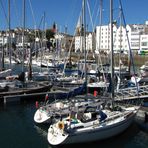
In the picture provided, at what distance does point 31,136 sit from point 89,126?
14.6 ft

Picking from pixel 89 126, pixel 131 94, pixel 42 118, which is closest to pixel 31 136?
pixel 42 118

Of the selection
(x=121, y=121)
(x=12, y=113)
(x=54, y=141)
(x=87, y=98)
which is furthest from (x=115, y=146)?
(x=12, y=113)

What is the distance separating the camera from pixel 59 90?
33469 mm

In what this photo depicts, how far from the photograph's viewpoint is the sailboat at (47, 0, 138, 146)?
17438 millimetres

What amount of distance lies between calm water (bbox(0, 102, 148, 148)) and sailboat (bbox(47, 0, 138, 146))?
502mm

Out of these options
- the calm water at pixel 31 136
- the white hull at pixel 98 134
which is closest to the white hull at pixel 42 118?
the calm water at pixel 31 136

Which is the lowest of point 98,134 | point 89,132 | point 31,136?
point 31,136

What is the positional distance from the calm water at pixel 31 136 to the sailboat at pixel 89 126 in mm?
502

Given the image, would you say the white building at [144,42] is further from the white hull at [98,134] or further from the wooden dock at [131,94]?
the white hull at [98,134]

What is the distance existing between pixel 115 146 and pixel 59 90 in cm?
1548

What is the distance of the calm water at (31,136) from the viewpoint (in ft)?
61.9

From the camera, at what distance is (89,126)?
59.4 feet

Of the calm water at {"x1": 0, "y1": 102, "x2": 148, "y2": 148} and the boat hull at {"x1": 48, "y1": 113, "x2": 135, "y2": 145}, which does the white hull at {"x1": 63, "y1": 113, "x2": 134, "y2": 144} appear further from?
the calm water at {"x1": 0, "y1": 102, "x2": 148, "y2": 148}

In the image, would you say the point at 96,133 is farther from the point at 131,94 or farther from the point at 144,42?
the point at 144,42
